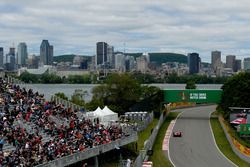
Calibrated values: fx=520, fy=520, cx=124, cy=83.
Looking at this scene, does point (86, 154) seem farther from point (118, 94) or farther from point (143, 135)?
point (118, 94)

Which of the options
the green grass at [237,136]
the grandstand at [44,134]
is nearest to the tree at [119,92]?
the green grass at [237,136]

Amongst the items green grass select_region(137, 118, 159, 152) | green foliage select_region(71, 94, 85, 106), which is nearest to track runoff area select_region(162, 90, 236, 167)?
green grass select_region(137, 118, 159, 152)

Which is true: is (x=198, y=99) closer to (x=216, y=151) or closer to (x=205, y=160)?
(x=216, y=151)

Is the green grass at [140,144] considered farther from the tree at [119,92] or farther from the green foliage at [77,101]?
the green foliage at [77,101]

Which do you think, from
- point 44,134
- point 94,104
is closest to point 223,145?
point 44,134

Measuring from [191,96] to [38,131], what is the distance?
58006 millimetres

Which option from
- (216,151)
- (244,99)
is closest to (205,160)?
(216,151)

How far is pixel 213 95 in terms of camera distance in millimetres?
92875

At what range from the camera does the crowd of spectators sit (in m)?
31.7

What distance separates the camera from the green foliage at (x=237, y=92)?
8362cm

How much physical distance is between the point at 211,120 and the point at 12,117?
2170 inches

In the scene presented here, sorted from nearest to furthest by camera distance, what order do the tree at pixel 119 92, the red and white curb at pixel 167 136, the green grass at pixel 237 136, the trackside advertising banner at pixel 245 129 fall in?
the green grass at pixel 237 136 < the red and white curb at pixel 167 136 < the trackside advertising banner at pixel 245 129 < the tree at pixel 119 92

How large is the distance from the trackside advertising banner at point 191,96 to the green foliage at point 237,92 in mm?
3365

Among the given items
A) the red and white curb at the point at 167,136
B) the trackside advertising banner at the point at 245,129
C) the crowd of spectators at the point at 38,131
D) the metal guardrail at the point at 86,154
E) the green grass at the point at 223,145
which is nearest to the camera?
the crowd of spectators at the point at 38,131
